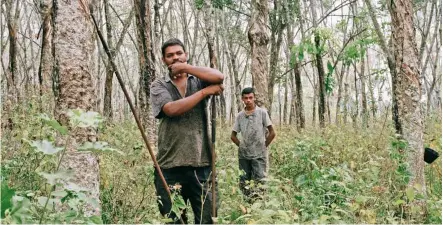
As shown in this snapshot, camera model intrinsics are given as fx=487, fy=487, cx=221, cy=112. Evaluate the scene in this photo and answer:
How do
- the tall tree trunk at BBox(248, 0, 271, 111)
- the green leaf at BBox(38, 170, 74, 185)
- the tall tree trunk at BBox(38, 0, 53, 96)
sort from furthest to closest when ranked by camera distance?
the tall tree trunk at BBox(38, 0, 53, 96)
the tall tree trunk at BBox(248, 0, 271, 111)
the green leaf at BBox(38, 170, 74, 185)

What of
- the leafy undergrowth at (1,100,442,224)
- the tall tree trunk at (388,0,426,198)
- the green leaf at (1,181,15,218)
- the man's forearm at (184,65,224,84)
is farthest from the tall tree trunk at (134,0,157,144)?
the green leaf at (1,181,15,218)

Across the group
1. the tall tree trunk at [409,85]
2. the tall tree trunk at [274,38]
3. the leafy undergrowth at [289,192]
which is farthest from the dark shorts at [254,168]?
the tall tree trunk at [274,38]

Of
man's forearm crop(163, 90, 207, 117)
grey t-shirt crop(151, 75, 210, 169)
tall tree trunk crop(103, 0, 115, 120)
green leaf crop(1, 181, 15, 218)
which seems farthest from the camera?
tall tree trunk crop(103, 0, 115, 120)

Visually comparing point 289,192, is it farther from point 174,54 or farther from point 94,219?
point 94,219

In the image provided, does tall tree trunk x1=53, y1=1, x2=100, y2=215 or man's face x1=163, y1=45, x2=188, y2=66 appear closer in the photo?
tall tree trunk x1=53, y1=1, x2=100, y2=215

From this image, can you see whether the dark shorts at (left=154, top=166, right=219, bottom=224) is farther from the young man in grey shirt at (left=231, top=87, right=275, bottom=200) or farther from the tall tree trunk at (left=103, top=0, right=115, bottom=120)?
the tall tree trunk at (left=103, top=0, right=115, bottom=120)

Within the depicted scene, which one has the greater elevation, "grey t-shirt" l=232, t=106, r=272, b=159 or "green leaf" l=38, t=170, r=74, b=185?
"grey t-shirt" l=232, t=106, r=272, b=159

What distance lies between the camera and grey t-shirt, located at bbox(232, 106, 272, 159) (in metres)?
6.03

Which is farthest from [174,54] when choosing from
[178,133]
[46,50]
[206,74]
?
[46,50]

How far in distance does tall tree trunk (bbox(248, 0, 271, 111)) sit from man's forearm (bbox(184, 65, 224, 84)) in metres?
3.63

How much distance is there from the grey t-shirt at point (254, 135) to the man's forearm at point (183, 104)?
2.83 m

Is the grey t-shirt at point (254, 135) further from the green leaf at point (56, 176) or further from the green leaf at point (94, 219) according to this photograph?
the green leaf at point (56, 176)

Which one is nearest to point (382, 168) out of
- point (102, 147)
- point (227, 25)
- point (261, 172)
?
point (261, 172)

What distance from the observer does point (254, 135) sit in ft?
19.8
